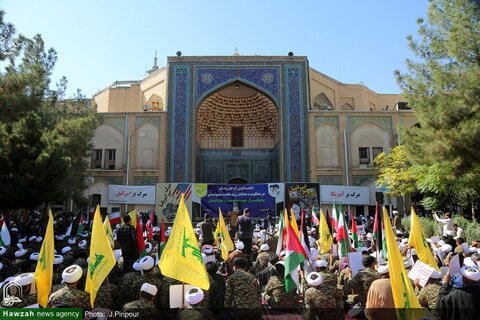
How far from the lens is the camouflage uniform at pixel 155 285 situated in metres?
4.40

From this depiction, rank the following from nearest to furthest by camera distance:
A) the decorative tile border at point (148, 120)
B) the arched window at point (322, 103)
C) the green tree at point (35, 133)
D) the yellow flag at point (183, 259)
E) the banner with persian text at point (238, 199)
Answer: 1. the yellow flag at point (183, 259)
2. the green tree at point (35, 133)
3. the banner with persian text at point (238, 199)
4. the decorative tile border at point (148, 120)
5. the arched window at point (322, 103)

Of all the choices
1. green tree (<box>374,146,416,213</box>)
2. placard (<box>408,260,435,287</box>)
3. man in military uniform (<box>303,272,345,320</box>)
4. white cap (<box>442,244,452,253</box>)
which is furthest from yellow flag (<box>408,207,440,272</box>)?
green tree (<box>374,146,416,213</box>)

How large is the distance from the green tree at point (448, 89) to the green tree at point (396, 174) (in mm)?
4804

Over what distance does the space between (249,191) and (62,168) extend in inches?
354

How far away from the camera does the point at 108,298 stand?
4480 millimetres

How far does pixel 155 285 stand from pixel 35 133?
1085cm

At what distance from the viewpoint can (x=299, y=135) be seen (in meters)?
20.8

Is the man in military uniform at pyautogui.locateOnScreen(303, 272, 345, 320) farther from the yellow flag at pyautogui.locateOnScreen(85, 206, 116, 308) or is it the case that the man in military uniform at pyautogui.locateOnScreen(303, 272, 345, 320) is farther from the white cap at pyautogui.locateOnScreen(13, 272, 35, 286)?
the white cap at pyautogui.locateOnScreen(13, 272, 35, 286)

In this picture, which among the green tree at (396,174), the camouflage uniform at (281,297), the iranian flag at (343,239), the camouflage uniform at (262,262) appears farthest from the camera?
the green tree at (396,174)

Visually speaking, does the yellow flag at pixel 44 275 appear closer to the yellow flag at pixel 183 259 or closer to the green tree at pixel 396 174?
the yellow flag at pixel 183 259

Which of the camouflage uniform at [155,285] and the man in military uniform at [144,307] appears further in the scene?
the camouflage uniform at [155,285]

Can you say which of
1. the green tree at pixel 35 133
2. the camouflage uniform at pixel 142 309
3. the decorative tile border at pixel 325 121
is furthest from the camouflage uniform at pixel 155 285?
the decorative tile border at pixel 325 121

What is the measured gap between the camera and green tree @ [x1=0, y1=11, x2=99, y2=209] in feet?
31.2

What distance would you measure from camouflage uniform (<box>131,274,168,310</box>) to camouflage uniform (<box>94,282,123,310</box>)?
0.29 m
